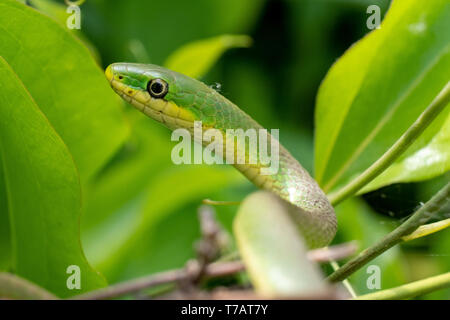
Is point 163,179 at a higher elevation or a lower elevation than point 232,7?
lower

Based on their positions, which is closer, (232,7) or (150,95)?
(150,95)

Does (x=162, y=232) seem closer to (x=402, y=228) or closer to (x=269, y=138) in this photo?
(x=269, y=138)

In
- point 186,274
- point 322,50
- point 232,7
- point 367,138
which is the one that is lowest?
point 186,274

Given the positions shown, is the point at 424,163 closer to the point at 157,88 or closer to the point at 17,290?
the point at 157,88

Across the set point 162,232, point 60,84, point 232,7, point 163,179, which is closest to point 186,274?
point 60,84

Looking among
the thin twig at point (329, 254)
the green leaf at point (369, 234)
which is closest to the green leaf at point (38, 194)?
the thin twig at point (329, 254)

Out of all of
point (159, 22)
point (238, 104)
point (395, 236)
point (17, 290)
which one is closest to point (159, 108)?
point (17, 290)

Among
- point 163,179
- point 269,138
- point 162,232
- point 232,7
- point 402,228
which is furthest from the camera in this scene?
point 232,7
